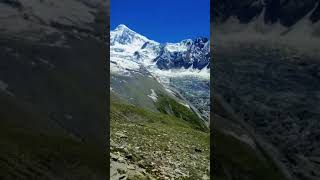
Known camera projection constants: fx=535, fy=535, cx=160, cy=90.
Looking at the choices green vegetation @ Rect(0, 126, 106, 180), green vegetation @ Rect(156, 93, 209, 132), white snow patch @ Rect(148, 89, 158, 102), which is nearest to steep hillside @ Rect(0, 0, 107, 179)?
green vegetation @ Rect(0, 126, 106, 180)

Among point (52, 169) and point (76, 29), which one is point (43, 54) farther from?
point (52, 169)

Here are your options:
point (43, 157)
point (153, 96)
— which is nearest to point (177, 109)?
point (153, 96)

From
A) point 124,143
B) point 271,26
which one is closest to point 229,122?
point 271,26

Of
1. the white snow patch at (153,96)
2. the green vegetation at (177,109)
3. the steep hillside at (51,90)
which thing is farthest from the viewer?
the white snow patch at (153,96)

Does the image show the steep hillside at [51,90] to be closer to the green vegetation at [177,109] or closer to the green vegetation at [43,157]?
the green vegetation at [43,157]

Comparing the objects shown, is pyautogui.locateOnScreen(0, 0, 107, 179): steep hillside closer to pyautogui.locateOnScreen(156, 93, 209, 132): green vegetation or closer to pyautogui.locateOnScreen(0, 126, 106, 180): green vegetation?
pyautogui.locateOnScreen(0, 126, 106, 180): green vegetation

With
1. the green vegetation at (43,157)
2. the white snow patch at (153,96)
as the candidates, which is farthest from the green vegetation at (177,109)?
the green vegetation at (43,157)

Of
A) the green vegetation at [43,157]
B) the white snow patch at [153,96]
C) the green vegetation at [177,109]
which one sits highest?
the white snow patch at [153,96]

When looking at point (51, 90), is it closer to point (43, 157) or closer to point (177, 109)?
point (43, 157)

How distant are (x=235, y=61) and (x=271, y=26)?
0.67 m

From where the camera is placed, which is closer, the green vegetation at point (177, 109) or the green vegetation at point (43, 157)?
the green vegetation at point (43, 157)

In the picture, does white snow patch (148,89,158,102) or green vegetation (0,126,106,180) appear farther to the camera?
white snow patch (148,89,158,102)

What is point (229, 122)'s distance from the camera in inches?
289

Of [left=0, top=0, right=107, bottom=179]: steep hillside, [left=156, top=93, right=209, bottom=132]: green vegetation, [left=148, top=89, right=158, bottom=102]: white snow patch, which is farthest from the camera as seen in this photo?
[left=148, top=89, right=158, bottom=102]: white snow patch
